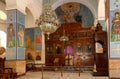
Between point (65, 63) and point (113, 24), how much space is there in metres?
9.86

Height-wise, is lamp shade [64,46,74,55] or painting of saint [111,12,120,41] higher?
painting of saint [111,12,120,41]

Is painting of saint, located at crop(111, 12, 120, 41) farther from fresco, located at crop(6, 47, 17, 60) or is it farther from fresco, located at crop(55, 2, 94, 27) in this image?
fresco, located at crop(55, 2, 94, 27)

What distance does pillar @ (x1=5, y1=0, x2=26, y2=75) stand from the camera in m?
10.0

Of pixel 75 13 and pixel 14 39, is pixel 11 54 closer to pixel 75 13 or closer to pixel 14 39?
pixel 14 39

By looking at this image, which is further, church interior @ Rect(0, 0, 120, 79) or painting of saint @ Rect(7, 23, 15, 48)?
painting of saint @ Rect(7, 23, 15, 48)

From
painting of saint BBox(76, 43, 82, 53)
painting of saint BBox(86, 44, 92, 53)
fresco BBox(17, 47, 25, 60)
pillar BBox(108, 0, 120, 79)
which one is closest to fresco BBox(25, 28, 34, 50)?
painting of saint BBox(76, 43, 82, 53)

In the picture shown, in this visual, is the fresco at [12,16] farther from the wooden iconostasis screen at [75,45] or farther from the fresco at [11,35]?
the wooden iconostasis screen at [75,45]

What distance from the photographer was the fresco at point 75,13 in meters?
17.2

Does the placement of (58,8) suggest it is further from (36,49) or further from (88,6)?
(36,49)

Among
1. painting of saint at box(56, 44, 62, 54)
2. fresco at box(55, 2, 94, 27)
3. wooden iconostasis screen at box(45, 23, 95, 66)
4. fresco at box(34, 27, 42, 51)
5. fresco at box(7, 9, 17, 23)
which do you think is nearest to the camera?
fresco at box(7, 9, 17, 23)

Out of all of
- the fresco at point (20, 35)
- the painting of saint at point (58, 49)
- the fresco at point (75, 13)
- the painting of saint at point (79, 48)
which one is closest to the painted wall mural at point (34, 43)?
the painting of saint at point (58, 49)

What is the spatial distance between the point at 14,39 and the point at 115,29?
5.48 metres

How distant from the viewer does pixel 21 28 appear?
10.8 meters

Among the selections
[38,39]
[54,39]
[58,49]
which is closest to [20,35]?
[38,39]
